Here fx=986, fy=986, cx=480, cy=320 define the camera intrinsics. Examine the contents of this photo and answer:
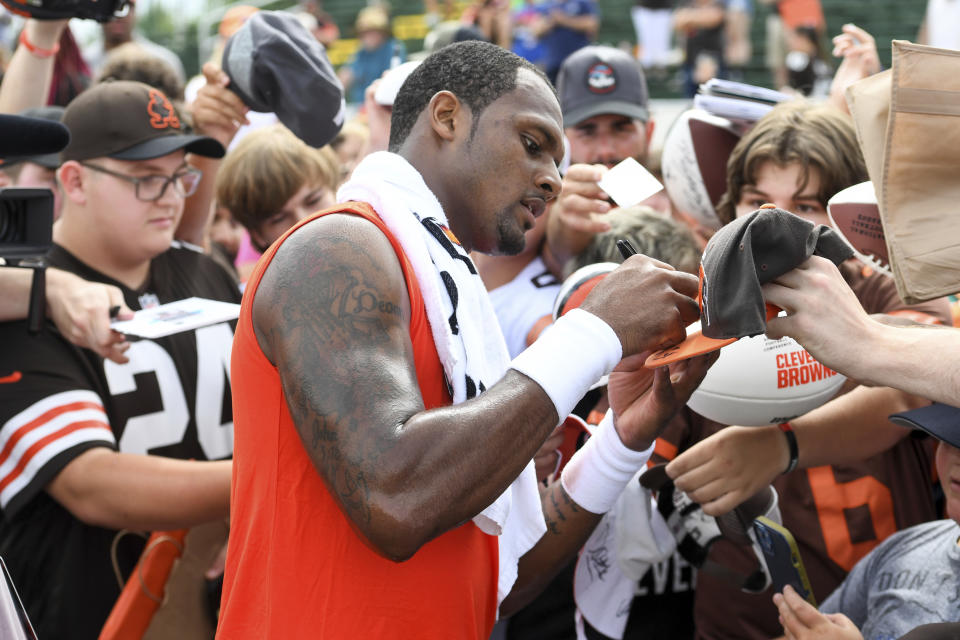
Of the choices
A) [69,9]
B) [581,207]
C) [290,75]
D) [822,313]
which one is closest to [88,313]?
[290,75]

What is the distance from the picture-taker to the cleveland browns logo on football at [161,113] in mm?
3271

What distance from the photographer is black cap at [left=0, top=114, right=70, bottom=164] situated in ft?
6.34

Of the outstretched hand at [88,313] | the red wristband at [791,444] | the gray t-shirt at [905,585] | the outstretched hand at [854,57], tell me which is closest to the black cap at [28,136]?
the outstretched hand at [88,313]

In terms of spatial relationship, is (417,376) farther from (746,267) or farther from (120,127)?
(120,127)

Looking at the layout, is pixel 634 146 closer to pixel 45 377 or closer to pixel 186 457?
pixel 186 457

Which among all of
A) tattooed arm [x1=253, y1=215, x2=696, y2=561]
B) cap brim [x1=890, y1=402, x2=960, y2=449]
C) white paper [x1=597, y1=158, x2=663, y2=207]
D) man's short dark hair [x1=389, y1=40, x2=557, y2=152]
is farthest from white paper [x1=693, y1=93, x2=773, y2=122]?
tattooed arm [x1=253, y1=215, x2=696, y2=561]

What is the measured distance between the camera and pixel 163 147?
3.21m

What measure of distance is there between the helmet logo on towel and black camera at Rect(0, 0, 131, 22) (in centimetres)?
210

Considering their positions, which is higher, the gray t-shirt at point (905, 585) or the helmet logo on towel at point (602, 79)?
the helmet logo on towel at point (602, 79)

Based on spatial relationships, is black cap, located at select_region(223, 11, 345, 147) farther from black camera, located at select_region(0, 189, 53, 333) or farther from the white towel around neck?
the white towel around neck

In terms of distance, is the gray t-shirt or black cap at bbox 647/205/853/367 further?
the gray t-shirt

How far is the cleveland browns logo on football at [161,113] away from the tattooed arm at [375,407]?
175 cm

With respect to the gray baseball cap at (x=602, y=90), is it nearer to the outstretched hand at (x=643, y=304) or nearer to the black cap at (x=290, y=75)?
the black cap at (x=290, y=75)

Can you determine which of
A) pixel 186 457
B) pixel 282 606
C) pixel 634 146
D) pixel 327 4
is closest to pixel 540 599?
pixel 186 457
